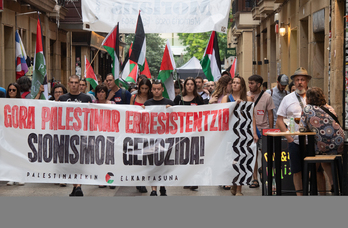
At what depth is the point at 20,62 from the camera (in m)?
17.9

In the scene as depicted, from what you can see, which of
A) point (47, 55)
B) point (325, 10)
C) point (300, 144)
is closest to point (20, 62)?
point (47, 55)

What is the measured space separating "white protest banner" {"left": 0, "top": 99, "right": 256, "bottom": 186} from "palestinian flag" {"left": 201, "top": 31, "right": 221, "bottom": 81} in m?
4.39

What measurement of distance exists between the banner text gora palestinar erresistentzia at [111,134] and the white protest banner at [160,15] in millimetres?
5949

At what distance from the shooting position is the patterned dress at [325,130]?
6.87m

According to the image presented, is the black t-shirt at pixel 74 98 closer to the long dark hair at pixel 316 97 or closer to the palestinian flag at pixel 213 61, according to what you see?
the long dark hair at pixel 316 97

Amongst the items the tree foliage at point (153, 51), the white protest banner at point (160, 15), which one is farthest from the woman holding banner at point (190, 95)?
the tree foliage at point (153, 51)

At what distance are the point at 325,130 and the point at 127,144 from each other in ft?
9.20

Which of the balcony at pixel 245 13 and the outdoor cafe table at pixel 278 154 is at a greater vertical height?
the balcony at pixel 245 13

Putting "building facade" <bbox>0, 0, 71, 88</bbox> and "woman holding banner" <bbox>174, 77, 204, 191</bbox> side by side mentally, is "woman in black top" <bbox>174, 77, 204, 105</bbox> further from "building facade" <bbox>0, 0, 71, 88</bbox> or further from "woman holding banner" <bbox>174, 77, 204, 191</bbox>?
"building facade" <bbox>0, 0, 71, 88</bbox>

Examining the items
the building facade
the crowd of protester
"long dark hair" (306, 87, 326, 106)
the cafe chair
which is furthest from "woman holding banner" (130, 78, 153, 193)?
the building facade

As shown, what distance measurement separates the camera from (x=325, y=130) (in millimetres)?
6891

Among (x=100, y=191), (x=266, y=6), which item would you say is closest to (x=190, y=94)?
(x=100, y=191)

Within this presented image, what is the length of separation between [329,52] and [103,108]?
26.9 ft

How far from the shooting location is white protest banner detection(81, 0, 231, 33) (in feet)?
43.9
